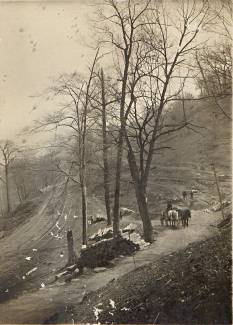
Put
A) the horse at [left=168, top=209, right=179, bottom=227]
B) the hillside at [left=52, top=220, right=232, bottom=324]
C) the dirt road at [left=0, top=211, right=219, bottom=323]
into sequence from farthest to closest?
the horse at [left=168, top=209, right=179, bottom=227] → the dirt road at [left=0, top=211, right=219, bottom=323] → the hillside at [left=52, top=220, right=232, bottom=324]

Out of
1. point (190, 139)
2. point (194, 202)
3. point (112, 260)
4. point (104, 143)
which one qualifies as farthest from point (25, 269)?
point (190, 139)

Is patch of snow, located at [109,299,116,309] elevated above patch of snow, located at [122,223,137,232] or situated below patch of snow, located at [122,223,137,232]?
below

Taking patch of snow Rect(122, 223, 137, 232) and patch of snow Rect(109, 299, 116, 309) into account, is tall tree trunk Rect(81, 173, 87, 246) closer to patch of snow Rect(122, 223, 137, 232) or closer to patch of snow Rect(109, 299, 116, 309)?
patch of snow Rect(122, 223, 137, 232)

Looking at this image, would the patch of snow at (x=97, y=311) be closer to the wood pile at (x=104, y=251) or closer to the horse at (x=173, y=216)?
the wood pile at (x=104, y=251)

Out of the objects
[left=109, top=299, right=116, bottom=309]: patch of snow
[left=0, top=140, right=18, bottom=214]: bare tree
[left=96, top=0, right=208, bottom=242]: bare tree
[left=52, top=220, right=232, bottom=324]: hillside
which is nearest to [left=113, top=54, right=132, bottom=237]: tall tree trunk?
[left=96, top=0, right=208, bottom=242]: bare tree

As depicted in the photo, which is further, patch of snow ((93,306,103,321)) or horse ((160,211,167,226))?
horse ((160,211,167,226))

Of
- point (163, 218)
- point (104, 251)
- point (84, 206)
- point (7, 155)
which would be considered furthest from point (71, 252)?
point (163, 218)

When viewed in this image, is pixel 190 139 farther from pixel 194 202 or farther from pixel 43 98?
pixel 43 98
